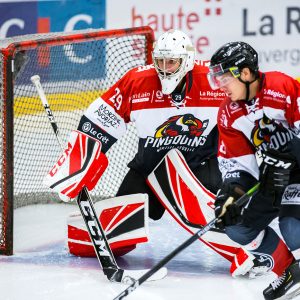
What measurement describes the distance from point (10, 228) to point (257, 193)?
111 cm

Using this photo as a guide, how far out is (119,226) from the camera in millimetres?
4301

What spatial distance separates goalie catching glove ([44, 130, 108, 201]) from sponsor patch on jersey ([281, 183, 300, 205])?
82cm

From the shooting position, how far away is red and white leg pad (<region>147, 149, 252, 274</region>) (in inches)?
163

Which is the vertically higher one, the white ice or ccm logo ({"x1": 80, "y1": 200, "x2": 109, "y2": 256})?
ccm logo ({"x1": 80, "y1": 200, "x2": 109, "y2": 256})

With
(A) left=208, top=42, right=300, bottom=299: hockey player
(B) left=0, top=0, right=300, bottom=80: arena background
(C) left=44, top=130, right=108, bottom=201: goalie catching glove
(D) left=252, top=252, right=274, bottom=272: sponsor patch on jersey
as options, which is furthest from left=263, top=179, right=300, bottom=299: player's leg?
(B) left=0, top=0, right=300, bottom=80: arena background

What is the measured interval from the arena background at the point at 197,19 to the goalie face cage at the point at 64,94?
788mm

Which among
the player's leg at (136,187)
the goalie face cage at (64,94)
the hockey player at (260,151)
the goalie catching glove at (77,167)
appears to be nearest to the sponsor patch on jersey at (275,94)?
the hockey player at (260,151)

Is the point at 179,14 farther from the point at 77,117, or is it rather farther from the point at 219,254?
the point at 219,254

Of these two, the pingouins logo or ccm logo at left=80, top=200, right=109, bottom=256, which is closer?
ccm logo at left=80, top=200, right=109, bottom=256

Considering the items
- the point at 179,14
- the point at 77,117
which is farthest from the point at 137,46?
the point at 179,14

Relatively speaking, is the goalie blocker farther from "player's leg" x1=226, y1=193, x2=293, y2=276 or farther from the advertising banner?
the advertising banner

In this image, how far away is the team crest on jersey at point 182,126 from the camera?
→ 425 centimetres

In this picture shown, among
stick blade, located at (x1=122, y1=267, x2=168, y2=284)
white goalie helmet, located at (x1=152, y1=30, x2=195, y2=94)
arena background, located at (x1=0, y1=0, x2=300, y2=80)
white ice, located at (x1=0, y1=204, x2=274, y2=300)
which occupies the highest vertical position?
arena background, located at (x1=0, y1=0, x2=300, y2=80)

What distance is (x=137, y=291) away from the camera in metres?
3.83
